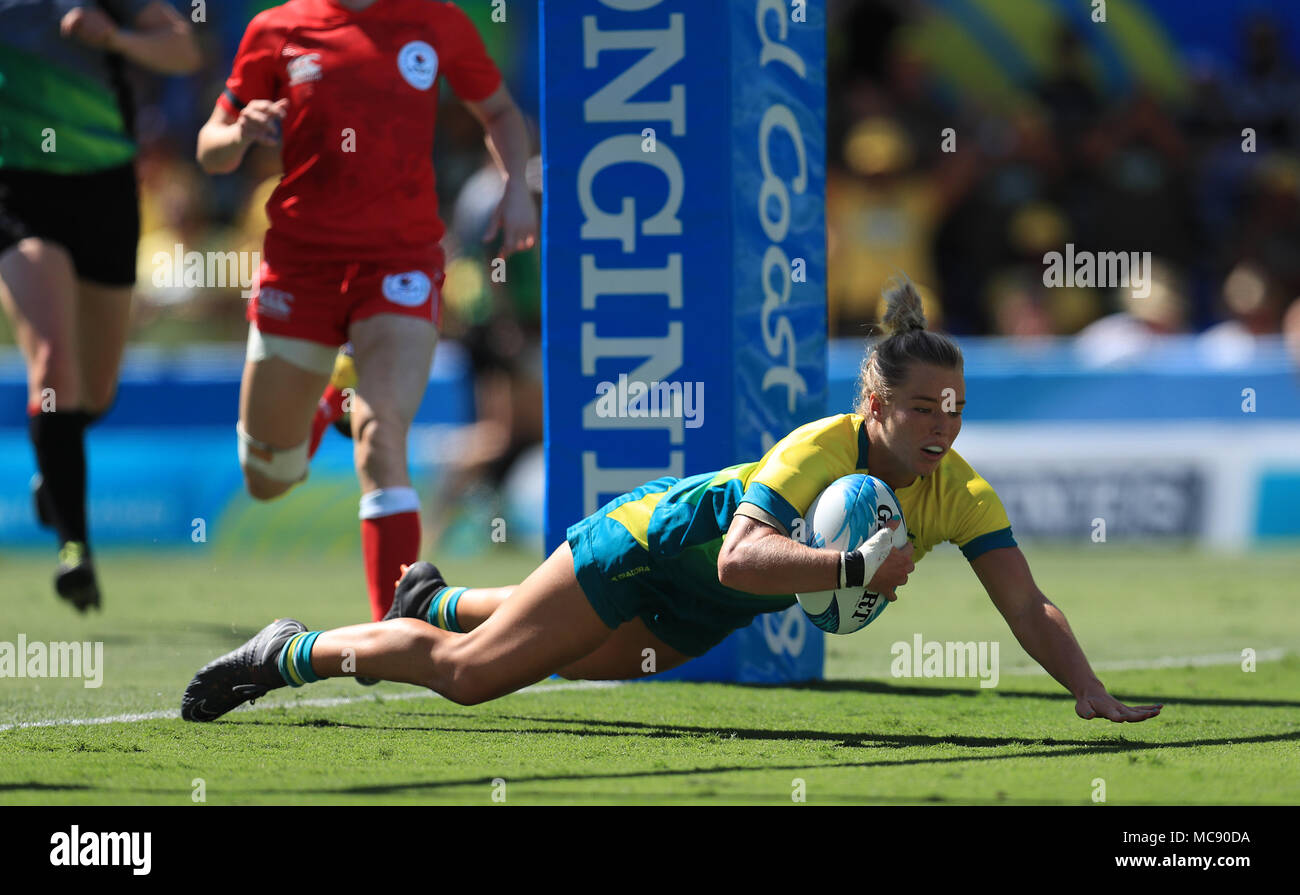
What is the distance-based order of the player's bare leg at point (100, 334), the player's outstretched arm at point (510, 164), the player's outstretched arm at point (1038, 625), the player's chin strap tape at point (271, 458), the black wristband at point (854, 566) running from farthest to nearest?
the player's bare leg at point (100, 334) → the player's chin strap tape at point (271, 458) → the player's outstretched arm at point (510, 164) → the player's outstretched arm at point (1038, 625) → the black wristband at point (854, 566)

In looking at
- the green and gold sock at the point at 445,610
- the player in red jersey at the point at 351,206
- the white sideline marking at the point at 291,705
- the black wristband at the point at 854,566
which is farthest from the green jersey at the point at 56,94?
the black wristband at the point at 854,566

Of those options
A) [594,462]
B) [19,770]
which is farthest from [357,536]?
[19,770]

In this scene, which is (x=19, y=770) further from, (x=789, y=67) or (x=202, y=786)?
(x=789, y=67)

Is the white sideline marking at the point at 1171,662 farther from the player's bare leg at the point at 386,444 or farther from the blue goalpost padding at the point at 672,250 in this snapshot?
the player's bare leg at the point at 386,444

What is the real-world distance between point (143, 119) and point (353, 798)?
14792 millimetres

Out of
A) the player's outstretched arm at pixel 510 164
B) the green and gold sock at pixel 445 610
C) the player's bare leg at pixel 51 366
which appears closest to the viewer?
the green and gold sock at pixel 445 610

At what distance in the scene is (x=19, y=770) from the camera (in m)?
4.95

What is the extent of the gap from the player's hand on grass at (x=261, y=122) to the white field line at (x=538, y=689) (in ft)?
6.43

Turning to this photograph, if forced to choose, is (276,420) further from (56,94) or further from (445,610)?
(56,94)

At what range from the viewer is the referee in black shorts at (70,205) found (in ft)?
26.2

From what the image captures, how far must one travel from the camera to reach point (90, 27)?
308 inches
